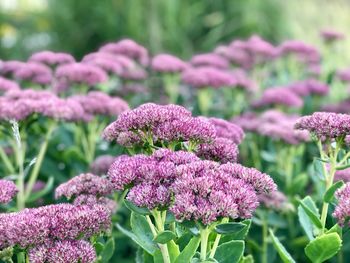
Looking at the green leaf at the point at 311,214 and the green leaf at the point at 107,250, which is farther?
the green leaf at the point at 107,250

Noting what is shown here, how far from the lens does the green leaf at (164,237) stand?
68.1 inches

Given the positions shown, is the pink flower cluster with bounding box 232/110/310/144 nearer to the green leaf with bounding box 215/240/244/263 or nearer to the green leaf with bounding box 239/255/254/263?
the green leaf with bounding box 239/255/254/263

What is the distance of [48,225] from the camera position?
1728mm

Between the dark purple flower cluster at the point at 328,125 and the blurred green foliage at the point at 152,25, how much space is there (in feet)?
24.4

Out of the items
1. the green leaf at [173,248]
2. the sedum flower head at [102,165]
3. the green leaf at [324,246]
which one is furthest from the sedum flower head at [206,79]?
the green leaf at [173,248]

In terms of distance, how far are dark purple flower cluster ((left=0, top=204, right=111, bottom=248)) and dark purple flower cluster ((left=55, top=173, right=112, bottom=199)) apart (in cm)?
28

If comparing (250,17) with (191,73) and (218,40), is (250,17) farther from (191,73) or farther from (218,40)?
(191,73)

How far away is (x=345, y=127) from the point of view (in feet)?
6.61

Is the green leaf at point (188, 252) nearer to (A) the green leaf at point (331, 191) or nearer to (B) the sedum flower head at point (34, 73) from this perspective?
(A) the green leaf at point (331, 191)

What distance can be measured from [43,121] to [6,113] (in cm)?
99

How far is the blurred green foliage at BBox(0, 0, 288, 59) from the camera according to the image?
978cm

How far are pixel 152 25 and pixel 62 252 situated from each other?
26.9 feet

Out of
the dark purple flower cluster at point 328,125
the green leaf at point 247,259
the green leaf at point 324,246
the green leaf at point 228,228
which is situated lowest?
the green leaf at point 247,259

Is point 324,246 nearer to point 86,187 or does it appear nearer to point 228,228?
point 228,228
